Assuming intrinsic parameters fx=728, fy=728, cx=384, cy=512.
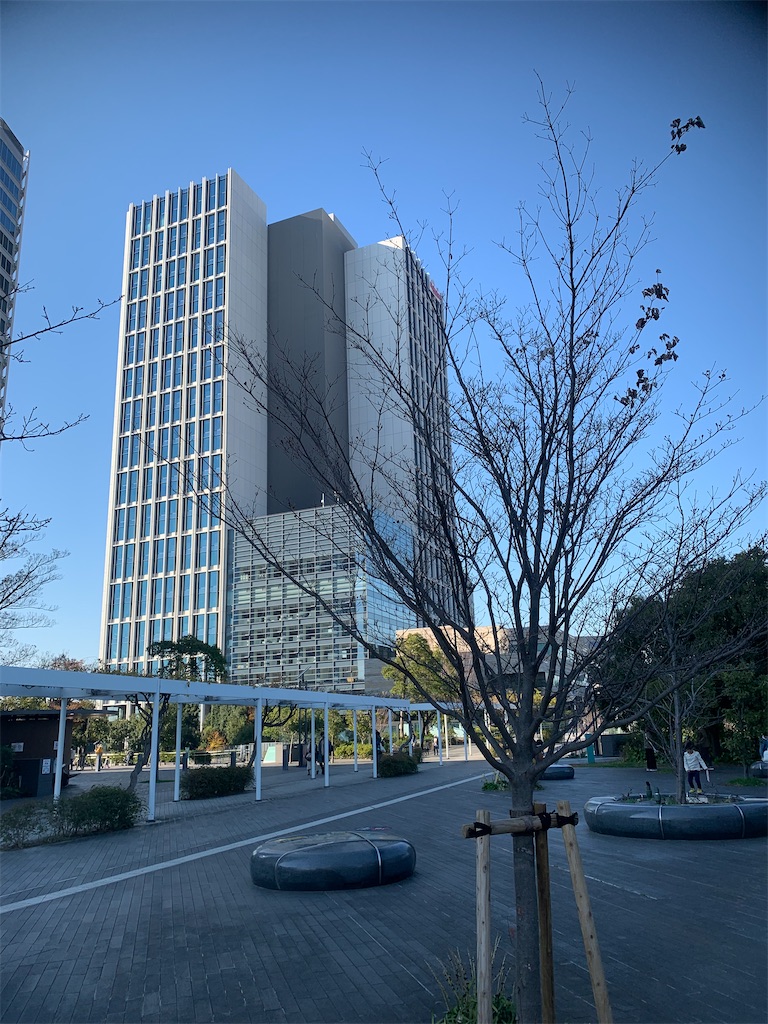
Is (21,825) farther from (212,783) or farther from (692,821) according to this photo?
(692,821)

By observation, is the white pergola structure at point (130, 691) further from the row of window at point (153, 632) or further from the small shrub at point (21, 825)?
the row of window at point (153, 632)

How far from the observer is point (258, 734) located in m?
20.2

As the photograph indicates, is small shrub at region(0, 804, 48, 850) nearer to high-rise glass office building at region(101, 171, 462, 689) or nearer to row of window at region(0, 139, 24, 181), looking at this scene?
row of window at region(0, 139, 24, 181)

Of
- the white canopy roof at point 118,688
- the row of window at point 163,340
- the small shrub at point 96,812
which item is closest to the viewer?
the white canopy roof at point 118,688

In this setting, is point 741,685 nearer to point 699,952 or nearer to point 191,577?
point 699,952

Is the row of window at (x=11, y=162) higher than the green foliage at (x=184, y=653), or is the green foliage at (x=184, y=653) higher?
the row of window at (x=11, y=162)

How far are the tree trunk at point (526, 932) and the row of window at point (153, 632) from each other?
70361 millimetres

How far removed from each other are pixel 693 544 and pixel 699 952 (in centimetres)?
379

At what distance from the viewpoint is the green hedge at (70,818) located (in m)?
12.7

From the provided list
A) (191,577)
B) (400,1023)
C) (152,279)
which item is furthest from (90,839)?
(152,279)

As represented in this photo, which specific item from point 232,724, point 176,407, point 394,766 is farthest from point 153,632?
point 394,766

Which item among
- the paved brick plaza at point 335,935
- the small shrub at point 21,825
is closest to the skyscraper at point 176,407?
the small shrub at point 21,825

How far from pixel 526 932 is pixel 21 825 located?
38.8 ft

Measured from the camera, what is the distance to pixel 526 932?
383 centimetres
